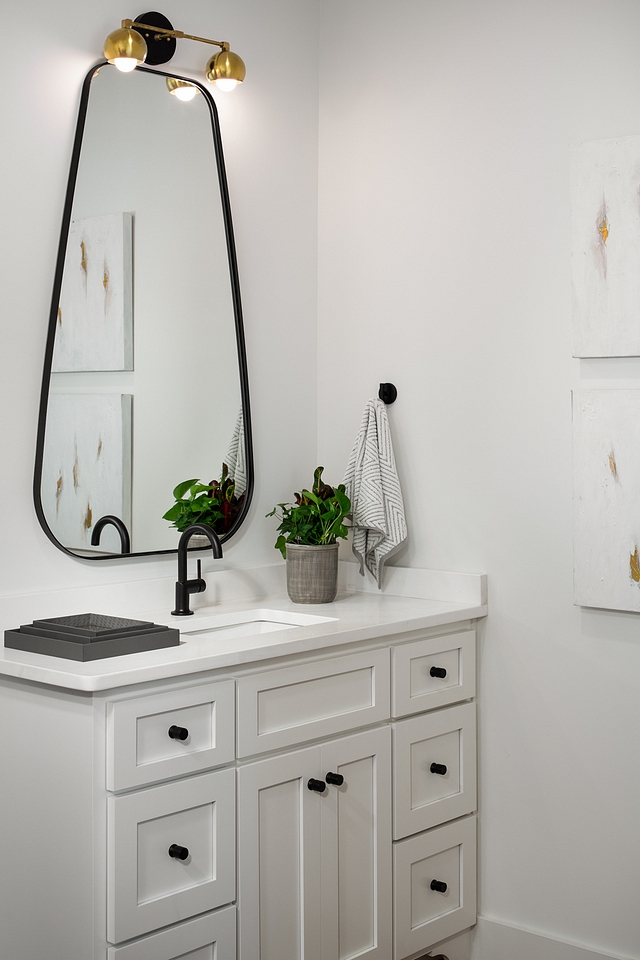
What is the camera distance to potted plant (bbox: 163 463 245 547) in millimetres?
2244

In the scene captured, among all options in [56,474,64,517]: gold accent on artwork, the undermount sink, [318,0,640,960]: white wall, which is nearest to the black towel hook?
[318,0,640,960]: white wall

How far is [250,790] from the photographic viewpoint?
176cm

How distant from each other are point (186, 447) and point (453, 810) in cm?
109

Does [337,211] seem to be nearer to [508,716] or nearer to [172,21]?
[172,21]

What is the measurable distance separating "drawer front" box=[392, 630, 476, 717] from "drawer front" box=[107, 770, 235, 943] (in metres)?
0.52

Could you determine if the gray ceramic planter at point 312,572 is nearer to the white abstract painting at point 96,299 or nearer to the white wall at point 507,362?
the white wall at point 507,362

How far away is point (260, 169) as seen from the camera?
8.20ft

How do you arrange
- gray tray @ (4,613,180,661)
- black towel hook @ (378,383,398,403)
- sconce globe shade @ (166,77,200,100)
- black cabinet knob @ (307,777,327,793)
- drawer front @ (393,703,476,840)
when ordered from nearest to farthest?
gray tray @ (4,613,180,661)
black cabinet knob @ (307,777,327,793)
drawer front @ (393,703,476,840)
sconce globe shade @ (166,77,200,100)
black towel hook @ (378,383,398,403)

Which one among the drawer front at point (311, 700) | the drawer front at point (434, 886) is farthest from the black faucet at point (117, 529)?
the drawer front at point (434, 886)

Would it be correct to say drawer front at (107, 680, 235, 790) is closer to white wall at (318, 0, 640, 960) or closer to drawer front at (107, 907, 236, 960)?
drawer front at (107, 907, 236, 960)

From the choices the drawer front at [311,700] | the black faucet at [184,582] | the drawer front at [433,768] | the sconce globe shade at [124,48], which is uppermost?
the sconce globe shade at [124,48]

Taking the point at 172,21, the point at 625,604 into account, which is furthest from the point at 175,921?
the point at 172,21

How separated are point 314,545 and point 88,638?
2.64 ft

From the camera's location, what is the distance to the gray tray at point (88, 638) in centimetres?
165
